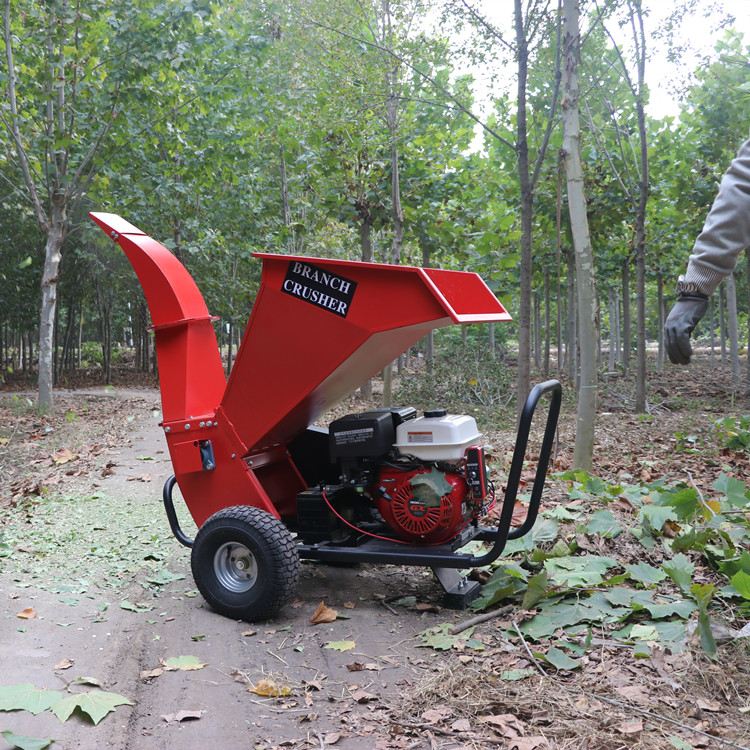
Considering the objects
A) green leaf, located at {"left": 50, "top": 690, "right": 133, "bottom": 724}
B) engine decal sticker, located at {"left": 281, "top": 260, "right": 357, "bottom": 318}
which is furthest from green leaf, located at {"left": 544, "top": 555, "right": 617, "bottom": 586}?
green leaf, located at {"left": 50, "top": 690, "right": 133, "bottom": 724}

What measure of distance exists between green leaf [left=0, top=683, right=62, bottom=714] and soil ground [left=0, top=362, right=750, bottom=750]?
0.14 ft

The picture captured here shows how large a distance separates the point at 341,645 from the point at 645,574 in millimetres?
1695

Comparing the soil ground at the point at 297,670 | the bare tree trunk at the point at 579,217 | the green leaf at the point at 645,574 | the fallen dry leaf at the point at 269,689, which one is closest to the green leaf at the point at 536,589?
the soil ground at the point at 297,670

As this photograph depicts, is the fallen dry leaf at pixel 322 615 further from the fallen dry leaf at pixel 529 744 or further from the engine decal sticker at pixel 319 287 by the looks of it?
the engine decal sticker at pixel 319 287

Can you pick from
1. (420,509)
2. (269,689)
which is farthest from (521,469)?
(269,689)

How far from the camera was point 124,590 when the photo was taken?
448 centimetres

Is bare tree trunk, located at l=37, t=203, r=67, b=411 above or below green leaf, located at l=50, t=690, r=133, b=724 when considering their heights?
above

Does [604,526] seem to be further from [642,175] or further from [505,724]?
[642,175]

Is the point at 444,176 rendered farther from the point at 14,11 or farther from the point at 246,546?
the point at 246,546

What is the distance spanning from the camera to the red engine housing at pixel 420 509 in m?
3.98

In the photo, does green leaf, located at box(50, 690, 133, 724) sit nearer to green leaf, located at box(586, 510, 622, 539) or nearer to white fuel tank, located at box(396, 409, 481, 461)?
white fuel tank, located at box(396, 409, 481, 461)

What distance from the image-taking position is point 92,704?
2867 millimetres

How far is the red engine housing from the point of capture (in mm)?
3979

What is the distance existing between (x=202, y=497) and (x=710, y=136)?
13566mm
